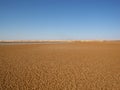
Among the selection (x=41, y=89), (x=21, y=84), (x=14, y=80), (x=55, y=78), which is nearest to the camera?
(x=41, y=89)

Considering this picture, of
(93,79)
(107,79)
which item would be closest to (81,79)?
(93,79)

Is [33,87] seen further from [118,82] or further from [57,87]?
[118,82]

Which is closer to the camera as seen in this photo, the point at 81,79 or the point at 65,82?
Result: the point at 65,82

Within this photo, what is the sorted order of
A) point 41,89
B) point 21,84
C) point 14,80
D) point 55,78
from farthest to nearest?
point 55,78, point 14,80, point 21,84, point 41,89

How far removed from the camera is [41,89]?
21.9ft

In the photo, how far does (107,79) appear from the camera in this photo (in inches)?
321

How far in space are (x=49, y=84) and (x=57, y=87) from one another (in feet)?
2.05

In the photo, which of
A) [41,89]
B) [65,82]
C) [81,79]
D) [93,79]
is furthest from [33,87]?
[93,79]

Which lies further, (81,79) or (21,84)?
(81,79)

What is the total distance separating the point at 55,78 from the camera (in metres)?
8.44

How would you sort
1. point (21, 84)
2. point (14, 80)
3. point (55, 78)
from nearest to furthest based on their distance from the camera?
1. point (21, 84)
2. point (14, 80)
3. point (55, 78)

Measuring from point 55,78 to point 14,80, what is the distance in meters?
2.55

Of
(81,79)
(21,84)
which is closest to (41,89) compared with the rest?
(21,84)

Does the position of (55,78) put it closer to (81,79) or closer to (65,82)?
(65,82)
